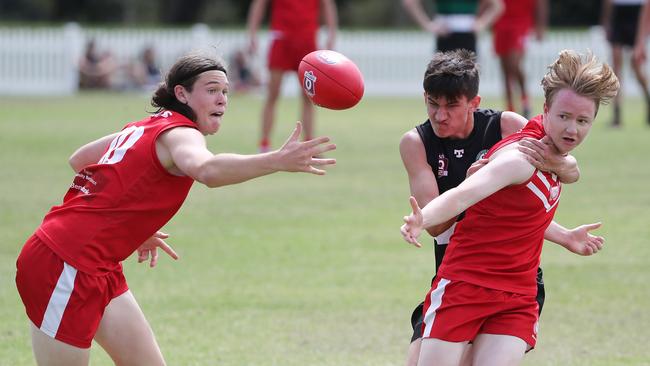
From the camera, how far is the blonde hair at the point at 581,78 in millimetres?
4652

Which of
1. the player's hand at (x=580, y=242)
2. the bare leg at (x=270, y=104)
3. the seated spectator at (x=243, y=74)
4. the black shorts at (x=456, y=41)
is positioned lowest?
the seated spectator at (x=243, y=74)

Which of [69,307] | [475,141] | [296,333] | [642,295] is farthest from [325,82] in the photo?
[642,295]

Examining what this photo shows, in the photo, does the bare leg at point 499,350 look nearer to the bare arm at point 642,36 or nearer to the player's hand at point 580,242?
the player's hand at point 580,242

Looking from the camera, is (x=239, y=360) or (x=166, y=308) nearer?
(x=239, y=360)

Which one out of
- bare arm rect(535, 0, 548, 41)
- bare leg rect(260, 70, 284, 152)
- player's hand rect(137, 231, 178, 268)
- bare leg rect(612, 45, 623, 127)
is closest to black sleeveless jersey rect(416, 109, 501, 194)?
player's hand rect(137, 231, 178, 268)

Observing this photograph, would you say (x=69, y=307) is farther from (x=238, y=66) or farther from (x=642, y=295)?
(x=238, y=66)

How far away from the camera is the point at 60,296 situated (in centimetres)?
458

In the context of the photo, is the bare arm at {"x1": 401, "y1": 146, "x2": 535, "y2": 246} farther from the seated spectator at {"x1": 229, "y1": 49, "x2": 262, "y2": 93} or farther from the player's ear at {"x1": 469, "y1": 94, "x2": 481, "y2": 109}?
the seated spectator at {"x1": 229, "y1": 49, "x2": 262, "y2": 93}

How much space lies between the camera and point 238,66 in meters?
30.5

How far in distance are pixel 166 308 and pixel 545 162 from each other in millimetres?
3471

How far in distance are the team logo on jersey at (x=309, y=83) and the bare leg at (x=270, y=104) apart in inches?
323

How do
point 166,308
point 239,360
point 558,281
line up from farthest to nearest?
point 558,281 → point 166,308 → point 239,360

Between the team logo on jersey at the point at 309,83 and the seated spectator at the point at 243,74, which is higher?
the team logo on jersey at the point at 309,83

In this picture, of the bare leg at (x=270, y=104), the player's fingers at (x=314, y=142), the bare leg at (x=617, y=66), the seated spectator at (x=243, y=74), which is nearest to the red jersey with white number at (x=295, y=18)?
the bare leg at (x=270, y=104)
